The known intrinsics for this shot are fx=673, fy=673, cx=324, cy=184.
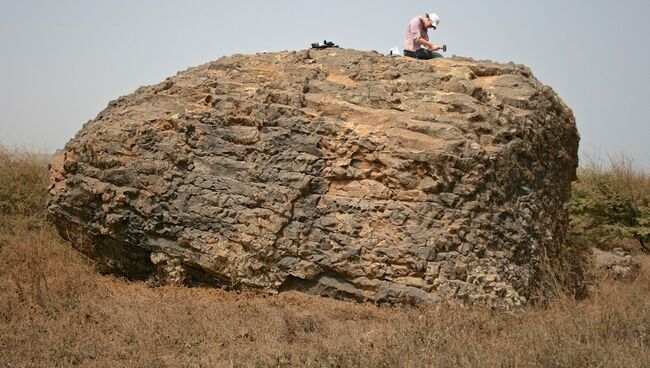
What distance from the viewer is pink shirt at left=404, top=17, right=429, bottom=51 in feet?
29.2

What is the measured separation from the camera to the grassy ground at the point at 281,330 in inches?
Result: 192

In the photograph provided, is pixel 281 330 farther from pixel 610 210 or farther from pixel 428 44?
pixel 610 210

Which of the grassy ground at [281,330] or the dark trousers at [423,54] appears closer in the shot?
the grassy ground at [281,330]

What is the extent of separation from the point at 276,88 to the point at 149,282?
100.0 inches

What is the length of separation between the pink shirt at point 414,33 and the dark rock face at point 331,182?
997mm

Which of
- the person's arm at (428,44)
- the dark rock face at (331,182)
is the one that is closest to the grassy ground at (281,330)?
the dark rock face at (331,182)

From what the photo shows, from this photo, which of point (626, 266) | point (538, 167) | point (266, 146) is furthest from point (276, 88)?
point (626, 266)

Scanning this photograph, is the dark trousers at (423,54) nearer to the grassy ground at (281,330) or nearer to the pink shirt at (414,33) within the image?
the pink shirt at (414,33)

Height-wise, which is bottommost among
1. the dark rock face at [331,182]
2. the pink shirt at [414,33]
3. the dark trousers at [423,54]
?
the dark rock face at [331,182]

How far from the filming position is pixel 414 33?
29.2 ft

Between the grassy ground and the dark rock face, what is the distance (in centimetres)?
37

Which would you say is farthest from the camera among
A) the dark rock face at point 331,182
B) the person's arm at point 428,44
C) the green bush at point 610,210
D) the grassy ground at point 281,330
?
the green bush at point 610,210

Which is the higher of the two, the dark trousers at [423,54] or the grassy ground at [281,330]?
the dark trousers at [423,54]

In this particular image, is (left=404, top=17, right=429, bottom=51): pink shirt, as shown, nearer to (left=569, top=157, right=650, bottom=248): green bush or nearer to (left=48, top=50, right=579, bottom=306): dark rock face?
(left=48, top=50, right=579, bottom=306): dark rock face
